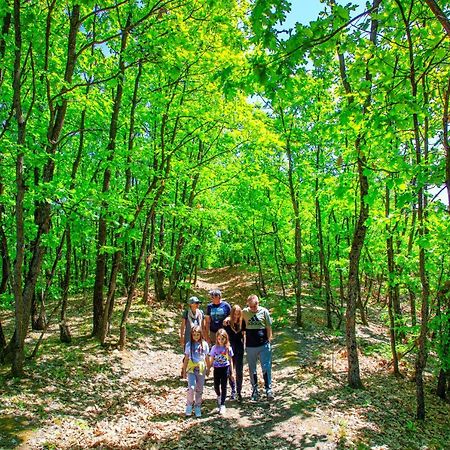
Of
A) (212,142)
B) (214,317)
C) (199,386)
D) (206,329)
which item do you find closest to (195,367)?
(199,386)

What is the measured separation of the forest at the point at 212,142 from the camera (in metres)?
5.32

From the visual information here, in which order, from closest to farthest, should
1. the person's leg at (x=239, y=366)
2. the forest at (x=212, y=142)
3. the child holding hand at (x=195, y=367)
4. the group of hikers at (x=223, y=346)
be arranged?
the forest at (x=212, y=142) < the child holding hand at (x=195, y=367) < the group of hikers at (x=223, y=346) < the person's leg at (x=239, y=366)

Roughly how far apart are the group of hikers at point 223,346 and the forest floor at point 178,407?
524mm

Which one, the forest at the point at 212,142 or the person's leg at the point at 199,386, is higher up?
the forest at the point at 212,142

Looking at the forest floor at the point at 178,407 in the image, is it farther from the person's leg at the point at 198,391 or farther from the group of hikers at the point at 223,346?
the group of hikers at the point at 223,346

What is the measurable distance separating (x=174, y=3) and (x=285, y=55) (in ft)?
26.1

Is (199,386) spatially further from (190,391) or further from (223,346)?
(223,346)

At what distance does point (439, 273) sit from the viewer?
11.3 meters

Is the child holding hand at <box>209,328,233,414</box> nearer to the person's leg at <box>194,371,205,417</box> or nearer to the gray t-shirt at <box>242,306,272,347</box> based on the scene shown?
the person's leg at <box>194,371,205,417</box>

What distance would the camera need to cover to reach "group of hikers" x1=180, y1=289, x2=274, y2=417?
7770 mm

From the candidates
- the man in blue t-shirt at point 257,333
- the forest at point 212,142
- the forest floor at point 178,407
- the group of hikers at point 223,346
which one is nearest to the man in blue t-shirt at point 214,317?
the group of hikers at point 223,346

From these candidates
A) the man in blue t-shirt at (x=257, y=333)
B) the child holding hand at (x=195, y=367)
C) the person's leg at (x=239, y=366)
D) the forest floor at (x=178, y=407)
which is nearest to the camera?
the forest floor at (x=178, y=407)

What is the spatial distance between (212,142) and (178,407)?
996 cm

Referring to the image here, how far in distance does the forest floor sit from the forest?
23 centimetres
